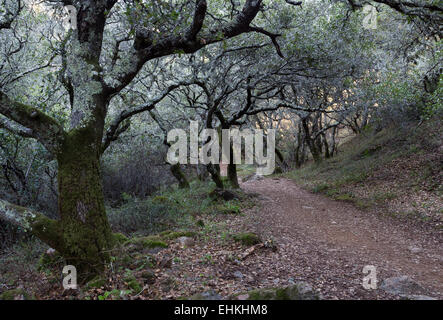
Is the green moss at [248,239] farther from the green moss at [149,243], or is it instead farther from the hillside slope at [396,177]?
the hillside slope at [396,177]

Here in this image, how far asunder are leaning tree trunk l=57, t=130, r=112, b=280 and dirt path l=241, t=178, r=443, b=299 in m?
2.75

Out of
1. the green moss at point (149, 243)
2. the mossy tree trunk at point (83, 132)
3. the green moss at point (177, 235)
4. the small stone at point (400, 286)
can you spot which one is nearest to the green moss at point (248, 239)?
the green moss at point (177, 235)

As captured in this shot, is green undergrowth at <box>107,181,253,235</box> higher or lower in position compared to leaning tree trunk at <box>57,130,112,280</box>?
lower

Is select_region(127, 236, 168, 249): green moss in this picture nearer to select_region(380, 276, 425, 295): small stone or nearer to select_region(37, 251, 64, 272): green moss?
select_region(37, 251, 64, 272): green moss

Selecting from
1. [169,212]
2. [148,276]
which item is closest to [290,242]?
[148,276]

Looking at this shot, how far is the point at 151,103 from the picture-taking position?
23.9 feet

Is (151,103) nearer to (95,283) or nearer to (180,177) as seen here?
(95,283)

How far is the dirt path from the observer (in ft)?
14.2

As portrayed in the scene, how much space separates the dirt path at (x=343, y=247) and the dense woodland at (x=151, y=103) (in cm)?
50

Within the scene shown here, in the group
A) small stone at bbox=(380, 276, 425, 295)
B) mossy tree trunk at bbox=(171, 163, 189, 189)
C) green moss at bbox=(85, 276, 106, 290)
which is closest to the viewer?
green moss at bbox=(85, 276, 106, 290)

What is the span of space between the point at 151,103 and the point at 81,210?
3.89m

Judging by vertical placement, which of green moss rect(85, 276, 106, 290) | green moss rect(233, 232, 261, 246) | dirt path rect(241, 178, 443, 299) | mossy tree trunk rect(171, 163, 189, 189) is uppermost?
mossy tree trunk rect(171, 163, 189, 189)

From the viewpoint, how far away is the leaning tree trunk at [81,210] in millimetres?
4027

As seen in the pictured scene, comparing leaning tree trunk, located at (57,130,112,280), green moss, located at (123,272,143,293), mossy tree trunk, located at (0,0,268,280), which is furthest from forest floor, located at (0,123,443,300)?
mossy tree trunk, located at (0,0,268,280)
